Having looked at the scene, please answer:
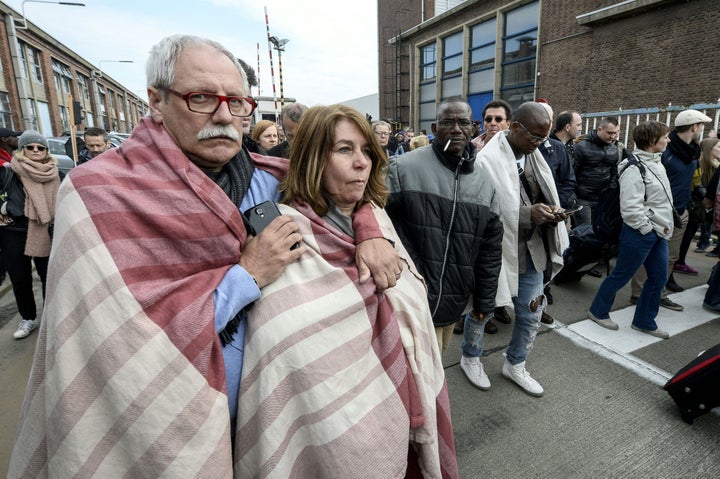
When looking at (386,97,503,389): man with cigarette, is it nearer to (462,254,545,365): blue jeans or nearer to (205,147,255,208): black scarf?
(462,254,545,365): blue jeans

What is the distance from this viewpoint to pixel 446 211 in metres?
1.99

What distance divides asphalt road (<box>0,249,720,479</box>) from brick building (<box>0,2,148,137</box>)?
12.8m

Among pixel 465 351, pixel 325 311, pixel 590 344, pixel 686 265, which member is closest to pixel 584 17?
pixel 686 265

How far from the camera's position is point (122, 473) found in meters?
0.88

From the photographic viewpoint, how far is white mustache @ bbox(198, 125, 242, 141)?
111 centimetres

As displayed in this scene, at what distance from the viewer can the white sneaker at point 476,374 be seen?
2748 millimetres

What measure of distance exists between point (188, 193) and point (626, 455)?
8.46 ft

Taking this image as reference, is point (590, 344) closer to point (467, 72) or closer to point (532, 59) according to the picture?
point (532, 59)

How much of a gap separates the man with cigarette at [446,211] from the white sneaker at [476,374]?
820mm

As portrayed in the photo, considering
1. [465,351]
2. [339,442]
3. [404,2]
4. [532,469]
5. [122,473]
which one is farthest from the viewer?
[404,2]

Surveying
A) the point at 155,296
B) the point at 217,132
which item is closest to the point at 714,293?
the point at 217,132

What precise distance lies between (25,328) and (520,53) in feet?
59.6

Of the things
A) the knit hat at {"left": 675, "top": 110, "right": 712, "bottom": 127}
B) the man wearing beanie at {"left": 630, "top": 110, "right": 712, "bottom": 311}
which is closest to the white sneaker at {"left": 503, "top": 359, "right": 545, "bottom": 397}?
the man wearing beanie at {"left": 630, "top": 110, "right": 712, "bottom": 311}

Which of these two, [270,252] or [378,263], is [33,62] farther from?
[378,263]
